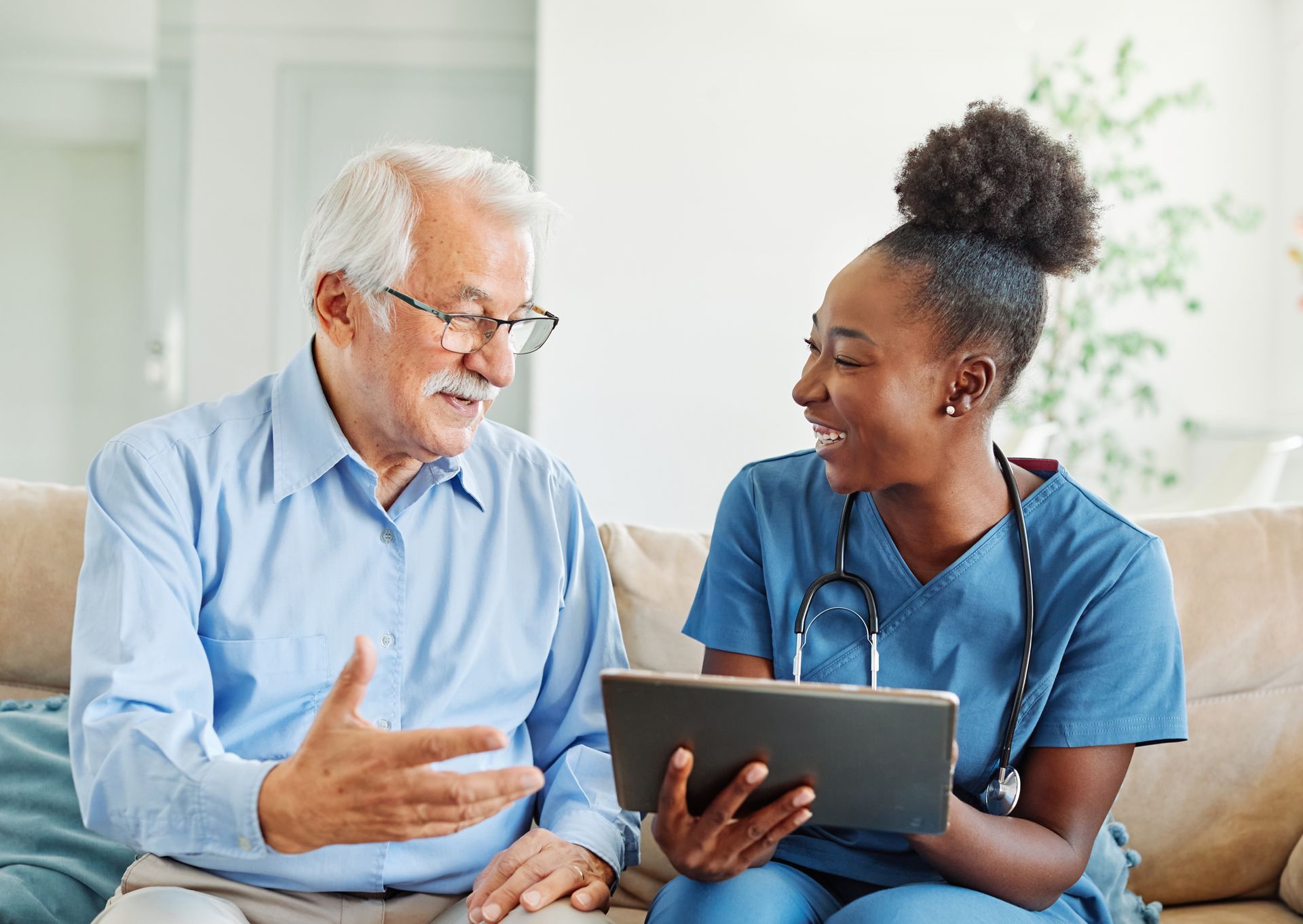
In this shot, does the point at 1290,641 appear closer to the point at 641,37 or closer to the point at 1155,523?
the point at 1155,523

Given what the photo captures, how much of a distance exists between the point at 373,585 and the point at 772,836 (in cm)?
57

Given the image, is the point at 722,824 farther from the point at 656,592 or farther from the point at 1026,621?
the point at 656,592

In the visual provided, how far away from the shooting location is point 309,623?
1324 mm

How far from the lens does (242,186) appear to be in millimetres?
4520

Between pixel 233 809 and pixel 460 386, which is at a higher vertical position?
pixel 460 386

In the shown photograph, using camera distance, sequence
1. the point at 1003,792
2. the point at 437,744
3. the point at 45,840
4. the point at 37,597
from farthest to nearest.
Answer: the point at 37,597 < the point at 45,840 < the point at 1003,792 < the point at 437,744

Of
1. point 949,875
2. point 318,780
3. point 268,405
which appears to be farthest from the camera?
point 268,405

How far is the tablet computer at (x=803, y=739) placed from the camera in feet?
3.10

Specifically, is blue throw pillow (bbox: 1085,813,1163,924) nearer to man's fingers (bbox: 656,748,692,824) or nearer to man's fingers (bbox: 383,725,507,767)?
man's fingers (bbox: 656,748,692,824)

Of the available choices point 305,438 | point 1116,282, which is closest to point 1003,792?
point 305,438

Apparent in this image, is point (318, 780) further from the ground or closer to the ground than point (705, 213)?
closer to the ground

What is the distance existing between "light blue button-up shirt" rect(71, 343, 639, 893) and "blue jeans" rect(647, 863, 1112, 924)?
17 cm

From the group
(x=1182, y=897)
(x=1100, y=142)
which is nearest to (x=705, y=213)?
(x=1100, y=142)

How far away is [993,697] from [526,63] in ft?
13.0
